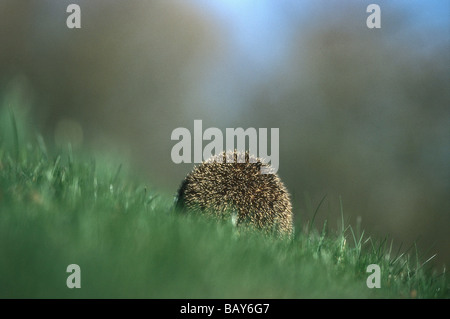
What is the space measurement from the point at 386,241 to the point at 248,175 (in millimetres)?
1564

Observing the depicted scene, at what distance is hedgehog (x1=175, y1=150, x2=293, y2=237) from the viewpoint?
5.48 metres

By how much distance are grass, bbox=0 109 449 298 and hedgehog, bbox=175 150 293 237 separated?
0.56m

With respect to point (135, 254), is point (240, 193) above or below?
above

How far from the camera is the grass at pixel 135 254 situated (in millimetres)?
3057

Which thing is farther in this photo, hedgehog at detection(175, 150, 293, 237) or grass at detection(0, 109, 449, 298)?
hedgehog at detection(175, 150, 293, 237)

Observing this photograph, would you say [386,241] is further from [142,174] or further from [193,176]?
[142,174]

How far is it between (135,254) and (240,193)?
2399 millimetres

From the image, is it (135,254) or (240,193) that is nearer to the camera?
(135,254)

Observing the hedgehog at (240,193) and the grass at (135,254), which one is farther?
the hedgehog at (240,193)

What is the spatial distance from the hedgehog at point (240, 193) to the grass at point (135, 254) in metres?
0.56

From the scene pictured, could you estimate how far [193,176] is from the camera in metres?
5.72

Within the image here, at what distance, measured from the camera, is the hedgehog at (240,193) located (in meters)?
5.48

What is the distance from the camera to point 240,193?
5555mm
